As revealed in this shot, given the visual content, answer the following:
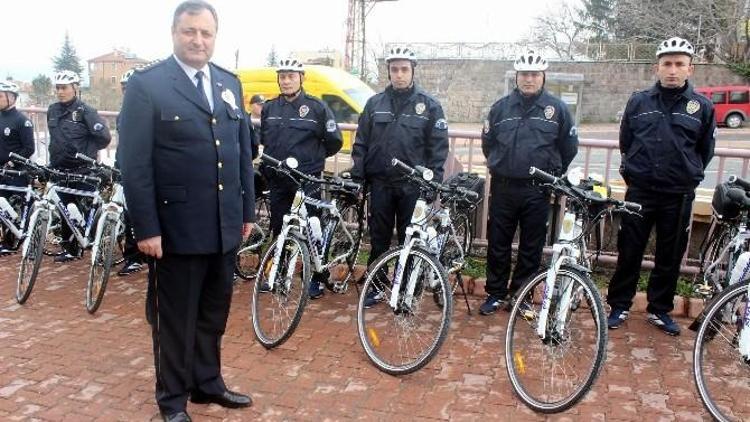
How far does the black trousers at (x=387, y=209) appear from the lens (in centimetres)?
479

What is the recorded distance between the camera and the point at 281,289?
4.30 m

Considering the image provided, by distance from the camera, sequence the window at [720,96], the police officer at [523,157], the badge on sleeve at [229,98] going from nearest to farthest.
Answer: the badge on sleeve at [229,98] → the police officer at [523,157] → the window at [720,96]

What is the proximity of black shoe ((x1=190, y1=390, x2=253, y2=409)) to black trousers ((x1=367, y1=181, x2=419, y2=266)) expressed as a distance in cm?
177

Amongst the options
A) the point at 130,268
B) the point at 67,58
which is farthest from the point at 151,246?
the point at 67,58

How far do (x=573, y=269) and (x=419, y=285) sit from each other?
100 cm

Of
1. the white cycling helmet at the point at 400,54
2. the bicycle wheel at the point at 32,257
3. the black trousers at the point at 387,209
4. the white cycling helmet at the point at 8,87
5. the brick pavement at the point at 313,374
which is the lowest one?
the brick pavement at the point at 313,374

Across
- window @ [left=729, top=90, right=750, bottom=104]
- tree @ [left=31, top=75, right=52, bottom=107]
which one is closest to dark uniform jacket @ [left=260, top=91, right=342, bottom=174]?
window @ [left=729, top=90, right=750, bottom=104]

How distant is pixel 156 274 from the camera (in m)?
3.18

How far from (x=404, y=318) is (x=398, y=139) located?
4.50 ft

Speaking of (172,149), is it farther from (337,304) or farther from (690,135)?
(690,135)

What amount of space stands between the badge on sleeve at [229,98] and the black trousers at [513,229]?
2252mm

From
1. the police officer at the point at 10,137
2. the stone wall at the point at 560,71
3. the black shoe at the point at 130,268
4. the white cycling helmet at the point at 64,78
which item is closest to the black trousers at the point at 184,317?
the black shoe at the point at 130,268

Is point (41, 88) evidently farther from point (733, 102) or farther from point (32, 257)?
point (32, 257)

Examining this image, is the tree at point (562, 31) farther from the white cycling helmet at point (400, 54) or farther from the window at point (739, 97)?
the white cycling helmet at point (400, 54)
